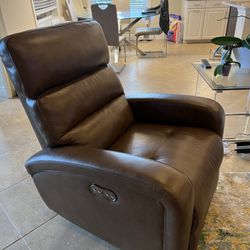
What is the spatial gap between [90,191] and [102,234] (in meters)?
0.29

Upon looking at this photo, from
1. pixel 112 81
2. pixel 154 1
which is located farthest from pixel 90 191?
pixel 154 1

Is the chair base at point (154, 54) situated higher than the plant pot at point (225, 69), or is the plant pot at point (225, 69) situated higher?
the plant pot at point (225, 69)

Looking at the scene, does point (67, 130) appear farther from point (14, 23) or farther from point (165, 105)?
point (14, 23)

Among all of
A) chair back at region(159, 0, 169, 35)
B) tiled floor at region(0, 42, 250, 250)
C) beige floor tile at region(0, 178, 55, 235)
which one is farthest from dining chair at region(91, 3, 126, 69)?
beige floor tile at region(0, 178, 55, 235)

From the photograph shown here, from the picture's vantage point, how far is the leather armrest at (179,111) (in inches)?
54.1

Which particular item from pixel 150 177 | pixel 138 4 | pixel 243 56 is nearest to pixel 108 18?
pixel 243 56

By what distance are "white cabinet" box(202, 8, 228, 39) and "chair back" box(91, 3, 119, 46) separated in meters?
2.43

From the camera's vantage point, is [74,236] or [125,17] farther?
[125,17]

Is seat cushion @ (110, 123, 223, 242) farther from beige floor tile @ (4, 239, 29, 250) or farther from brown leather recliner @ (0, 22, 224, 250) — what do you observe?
beige floor tile @ (4, 239, 29, 250)

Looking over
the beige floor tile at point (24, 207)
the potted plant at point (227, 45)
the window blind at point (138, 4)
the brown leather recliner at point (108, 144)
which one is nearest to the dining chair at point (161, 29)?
the window blind at point (138, 4)

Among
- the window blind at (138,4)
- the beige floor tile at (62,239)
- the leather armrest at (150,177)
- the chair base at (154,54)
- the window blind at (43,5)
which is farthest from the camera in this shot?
the window blind at (138,4)

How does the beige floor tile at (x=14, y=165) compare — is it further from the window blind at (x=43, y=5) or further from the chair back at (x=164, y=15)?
the chair back at (x=164, y=15)

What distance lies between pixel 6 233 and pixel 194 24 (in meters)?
4.97

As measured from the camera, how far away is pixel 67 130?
1.17 m
